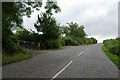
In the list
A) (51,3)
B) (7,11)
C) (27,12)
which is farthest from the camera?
(27,12)

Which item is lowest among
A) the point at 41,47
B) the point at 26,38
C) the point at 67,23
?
the point at 41,47

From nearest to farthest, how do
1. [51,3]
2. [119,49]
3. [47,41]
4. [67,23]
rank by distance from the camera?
[119,49] < [51,3] < [47,41] < [67,23]

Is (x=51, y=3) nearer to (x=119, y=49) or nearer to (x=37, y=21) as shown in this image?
(x=119, y=49)

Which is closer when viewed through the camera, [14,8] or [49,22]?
[14,8]

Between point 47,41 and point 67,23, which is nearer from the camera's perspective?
point 47,41

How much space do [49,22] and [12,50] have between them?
532 inches

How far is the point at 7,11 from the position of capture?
11242 millimetres

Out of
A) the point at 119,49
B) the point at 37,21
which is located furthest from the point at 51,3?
the point at 37,21

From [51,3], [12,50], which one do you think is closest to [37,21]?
[51,3]

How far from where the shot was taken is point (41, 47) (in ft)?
80.3

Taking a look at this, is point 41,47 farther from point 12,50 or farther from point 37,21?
point 12,50

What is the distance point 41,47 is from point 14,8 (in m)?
14.1

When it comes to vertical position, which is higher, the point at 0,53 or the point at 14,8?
the point at 14,8

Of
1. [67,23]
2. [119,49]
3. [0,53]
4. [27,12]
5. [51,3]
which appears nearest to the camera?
[0,53]
